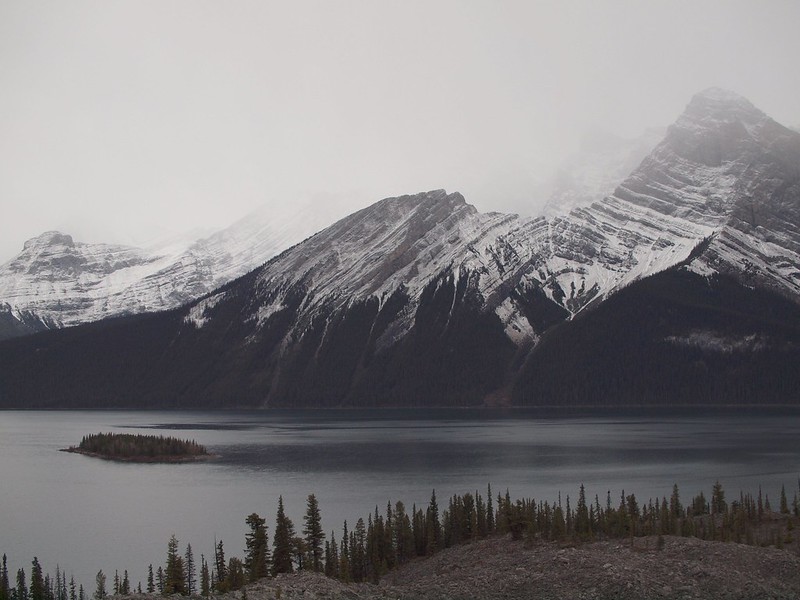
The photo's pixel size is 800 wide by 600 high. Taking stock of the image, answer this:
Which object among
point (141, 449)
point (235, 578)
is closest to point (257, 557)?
point (235, 578)

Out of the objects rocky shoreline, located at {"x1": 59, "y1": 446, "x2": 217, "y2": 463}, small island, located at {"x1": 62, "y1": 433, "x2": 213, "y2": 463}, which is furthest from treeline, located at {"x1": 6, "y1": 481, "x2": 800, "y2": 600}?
small island, located at {"x1": 62, "y1": 433, "x2": 213, "y2": 463}

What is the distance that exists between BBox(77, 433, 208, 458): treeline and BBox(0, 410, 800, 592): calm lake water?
21.5ft

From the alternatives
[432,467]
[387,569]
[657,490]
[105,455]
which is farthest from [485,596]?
[105,455]

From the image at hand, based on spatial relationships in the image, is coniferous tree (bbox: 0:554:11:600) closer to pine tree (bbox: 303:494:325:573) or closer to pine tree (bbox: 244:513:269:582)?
pine tree (bbox: 244:513:269:582)

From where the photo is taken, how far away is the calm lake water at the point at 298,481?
89.1m

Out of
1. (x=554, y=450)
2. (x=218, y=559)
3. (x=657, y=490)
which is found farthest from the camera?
(x=554, y=450)

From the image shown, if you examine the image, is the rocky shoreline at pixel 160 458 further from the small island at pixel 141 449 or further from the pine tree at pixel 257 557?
the pine tree at pixel 257 557

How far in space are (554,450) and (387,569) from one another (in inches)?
3816

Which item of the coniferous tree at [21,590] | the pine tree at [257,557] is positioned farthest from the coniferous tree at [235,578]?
the coniferous tree at [21,590]

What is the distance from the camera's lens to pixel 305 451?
560 feet

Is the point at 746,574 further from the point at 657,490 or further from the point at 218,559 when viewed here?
the point at 657,490

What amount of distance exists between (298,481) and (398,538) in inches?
2153

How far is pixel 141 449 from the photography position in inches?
6865

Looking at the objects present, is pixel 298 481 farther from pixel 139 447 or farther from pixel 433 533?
pixel 139 447
